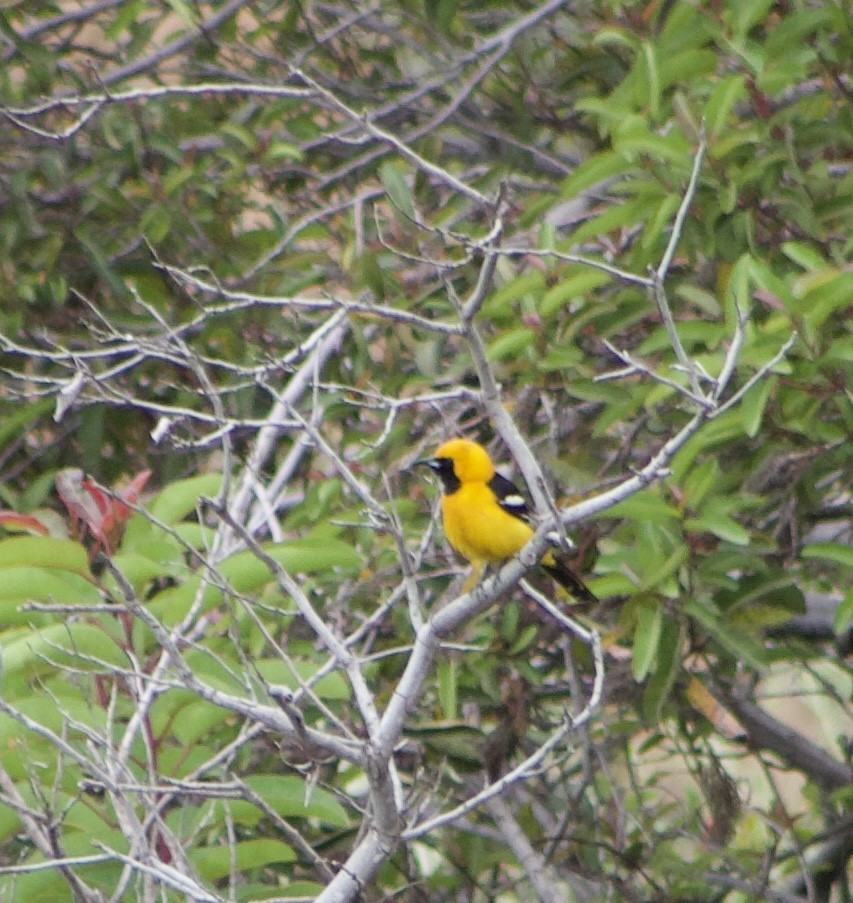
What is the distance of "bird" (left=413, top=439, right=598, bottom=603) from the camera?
4.74m

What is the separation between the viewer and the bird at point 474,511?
15.5 feet

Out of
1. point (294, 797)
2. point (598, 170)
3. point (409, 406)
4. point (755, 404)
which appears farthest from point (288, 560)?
point (598, 170)

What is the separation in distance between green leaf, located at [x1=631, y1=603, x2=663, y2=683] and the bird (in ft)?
2.24

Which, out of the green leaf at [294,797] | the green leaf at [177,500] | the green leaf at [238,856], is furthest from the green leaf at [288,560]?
the green leaf at [238,856]

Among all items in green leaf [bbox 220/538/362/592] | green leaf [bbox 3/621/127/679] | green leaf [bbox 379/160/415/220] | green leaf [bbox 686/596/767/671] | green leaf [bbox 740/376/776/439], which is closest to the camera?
green leaf [bbox 3/621/127/679]

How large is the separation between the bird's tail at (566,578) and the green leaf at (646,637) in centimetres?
34

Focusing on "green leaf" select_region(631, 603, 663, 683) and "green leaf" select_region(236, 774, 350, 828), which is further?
"green leaf" select_region(631, 603, 663, 683)

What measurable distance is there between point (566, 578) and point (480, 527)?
1.26ft

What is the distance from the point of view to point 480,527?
187 inches

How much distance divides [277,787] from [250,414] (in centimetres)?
213

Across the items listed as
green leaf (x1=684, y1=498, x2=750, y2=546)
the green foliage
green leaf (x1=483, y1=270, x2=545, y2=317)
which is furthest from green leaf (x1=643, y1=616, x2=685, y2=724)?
green leaf (x1=483, y1=270, x2=545, y2=317)

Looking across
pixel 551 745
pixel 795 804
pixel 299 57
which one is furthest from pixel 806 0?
pixel 795 804

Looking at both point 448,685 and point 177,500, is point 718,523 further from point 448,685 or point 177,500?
point 177,500

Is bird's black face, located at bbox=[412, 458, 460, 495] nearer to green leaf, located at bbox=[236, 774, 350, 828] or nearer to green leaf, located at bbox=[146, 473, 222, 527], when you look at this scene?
green leaf, located at bbox=[146, 473, 222, 527]
